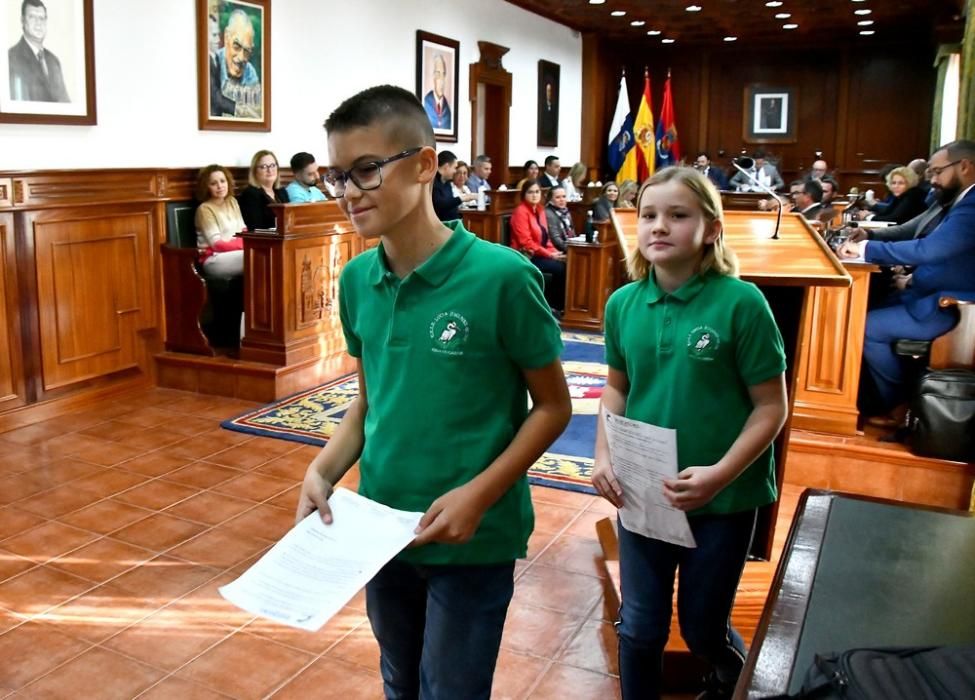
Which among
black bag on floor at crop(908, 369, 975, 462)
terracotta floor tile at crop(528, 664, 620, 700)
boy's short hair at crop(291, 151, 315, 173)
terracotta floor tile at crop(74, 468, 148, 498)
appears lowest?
terracotta floor tile at crop(528, 664, 620, 700)

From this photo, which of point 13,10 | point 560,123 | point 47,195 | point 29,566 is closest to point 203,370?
point 47,195

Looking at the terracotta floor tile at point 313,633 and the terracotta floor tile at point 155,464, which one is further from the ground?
the terracotta floor tile at point 155,464

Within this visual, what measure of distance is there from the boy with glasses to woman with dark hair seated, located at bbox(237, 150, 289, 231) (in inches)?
195

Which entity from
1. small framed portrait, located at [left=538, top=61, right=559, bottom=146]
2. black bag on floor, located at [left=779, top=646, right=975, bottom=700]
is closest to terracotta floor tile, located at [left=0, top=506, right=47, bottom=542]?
black bag on floor, located at [left=779, top=646, right=975, bottom=700]

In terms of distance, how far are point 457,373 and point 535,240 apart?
720 cm

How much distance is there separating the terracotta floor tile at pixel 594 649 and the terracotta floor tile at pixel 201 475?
1.97 m

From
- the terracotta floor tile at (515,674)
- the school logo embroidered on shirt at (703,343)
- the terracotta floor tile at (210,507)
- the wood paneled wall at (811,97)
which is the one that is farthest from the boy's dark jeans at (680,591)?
the wood paneled wall at (811,97)

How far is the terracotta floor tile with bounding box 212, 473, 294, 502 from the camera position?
3990 mm

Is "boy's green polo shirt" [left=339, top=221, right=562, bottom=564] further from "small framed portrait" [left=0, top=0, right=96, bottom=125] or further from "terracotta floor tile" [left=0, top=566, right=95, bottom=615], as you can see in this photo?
"small framed portrait" [left=0, top=0, right=96, bottom=125]

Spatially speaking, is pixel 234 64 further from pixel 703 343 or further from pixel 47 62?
pixel 703 343

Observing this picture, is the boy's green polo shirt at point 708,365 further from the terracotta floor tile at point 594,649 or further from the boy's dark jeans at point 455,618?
the terracotta floor tile at point 594,649

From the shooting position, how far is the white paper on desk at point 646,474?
1.82 meters

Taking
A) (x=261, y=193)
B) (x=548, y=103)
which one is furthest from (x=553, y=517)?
(x=548, y=103)

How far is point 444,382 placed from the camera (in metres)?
1.43
